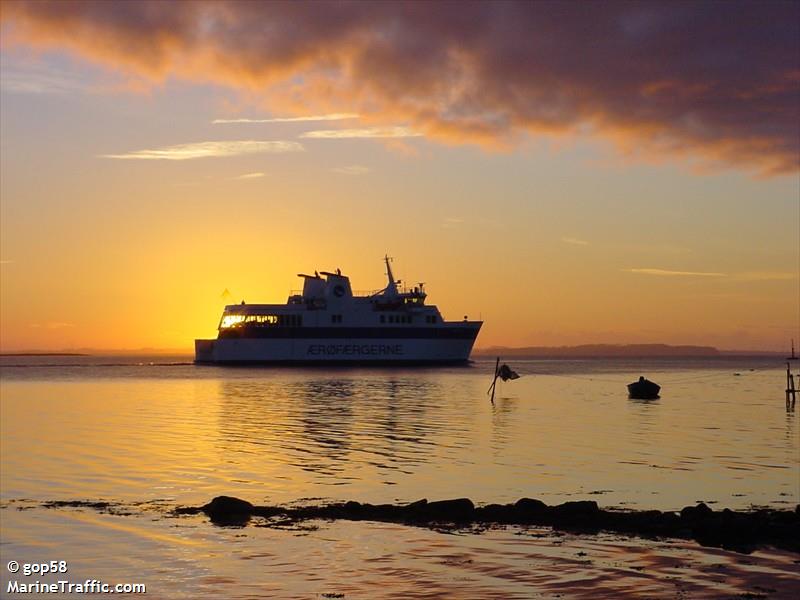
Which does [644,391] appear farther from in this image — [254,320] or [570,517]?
[254,320]

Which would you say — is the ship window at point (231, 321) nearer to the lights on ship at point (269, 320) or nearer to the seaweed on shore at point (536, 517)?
the lights on ship at point (269, 320)

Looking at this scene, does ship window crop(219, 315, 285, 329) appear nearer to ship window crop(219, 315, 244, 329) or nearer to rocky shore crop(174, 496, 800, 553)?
ship window crop(219, 315, 244, 329)

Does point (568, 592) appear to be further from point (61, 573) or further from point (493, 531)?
point (61, 573)

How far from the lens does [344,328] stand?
129 metres

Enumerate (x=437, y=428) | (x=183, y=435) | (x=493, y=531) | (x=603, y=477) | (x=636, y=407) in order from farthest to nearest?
(x=636, y=407) → (x=437, y=428) → (x=183, y=435) → (x=603, y=477) → (x=493, y=531)

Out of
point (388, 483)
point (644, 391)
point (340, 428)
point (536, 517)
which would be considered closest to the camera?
point (536, 517)

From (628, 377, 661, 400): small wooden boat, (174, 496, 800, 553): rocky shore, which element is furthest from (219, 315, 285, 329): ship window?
(174, 496, 800, 553): rocky shore

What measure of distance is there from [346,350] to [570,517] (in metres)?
110

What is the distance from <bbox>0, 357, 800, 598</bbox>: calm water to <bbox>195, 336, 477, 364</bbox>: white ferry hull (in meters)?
66.4

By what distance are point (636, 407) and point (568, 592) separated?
49143 millimetres

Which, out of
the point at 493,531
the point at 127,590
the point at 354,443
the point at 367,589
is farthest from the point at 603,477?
A: the point at 127,590

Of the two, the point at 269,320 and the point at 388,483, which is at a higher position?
the point at 269,320

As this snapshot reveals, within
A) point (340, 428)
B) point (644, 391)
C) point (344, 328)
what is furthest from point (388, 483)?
point (344, 328)

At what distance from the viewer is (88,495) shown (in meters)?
25.4
